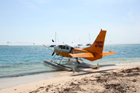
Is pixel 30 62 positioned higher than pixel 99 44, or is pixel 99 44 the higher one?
pixel 99 44

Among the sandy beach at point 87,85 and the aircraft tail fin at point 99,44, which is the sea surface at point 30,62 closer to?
the sandy beach at point 87,85

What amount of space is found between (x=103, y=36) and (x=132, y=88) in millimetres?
5122

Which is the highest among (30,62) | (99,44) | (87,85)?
(99,44)

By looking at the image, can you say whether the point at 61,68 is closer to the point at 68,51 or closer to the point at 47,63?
the point at 68,51

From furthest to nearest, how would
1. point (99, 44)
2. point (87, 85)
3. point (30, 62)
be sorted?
point (30, 62), point (99, 44), point (87, 85)

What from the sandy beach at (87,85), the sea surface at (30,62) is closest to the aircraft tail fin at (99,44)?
the sandy beach at (87,85)

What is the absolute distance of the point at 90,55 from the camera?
8.48m

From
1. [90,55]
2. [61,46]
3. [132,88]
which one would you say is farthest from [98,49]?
[132,88]

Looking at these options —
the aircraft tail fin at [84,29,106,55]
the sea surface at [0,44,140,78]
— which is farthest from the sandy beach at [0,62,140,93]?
the sea surface at [0,44,140,78]

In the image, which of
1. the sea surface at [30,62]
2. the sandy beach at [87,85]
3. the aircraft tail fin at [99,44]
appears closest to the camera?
the sandy beach at [87,85]

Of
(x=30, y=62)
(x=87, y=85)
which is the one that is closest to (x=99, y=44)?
(x=87, y=85)

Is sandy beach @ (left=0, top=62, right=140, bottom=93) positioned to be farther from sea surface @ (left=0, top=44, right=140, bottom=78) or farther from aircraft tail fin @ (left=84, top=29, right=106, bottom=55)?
sea surface @ (left=0, top=44, right=140, bottom=78)

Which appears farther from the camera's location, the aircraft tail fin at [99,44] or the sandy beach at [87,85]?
the aircraft tail fin at [99,44]

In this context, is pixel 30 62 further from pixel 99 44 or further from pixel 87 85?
pixel 87 85
